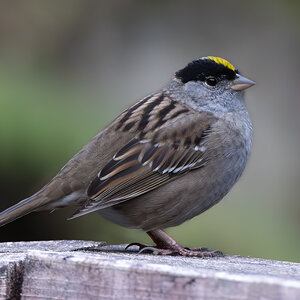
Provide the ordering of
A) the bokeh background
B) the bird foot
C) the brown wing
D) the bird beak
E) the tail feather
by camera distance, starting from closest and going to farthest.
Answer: the bird foot
the tail feather
the brown wing
the bird beak
the bokeh background

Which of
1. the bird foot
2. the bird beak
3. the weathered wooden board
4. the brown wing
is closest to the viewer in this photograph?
the weathered wooden board

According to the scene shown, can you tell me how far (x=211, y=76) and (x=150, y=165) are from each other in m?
0.76

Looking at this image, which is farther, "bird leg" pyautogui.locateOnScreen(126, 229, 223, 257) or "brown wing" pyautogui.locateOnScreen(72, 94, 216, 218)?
"brown wing" pyautogui.locateOnScreen(72, 94, 216, 218)

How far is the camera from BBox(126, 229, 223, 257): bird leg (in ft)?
11.6

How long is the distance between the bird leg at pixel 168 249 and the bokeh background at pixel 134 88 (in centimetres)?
143

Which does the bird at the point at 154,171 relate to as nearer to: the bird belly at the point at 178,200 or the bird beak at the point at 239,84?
the bird belly at the point at 178,200

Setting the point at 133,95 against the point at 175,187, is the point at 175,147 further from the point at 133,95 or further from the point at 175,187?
the point at 133,95

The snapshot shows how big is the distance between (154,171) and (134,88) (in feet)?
15.9

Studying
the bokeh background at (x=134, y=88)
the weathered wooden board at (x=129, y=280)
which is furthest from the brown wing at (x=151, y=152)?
the bokeh background at (x=134, y=88)

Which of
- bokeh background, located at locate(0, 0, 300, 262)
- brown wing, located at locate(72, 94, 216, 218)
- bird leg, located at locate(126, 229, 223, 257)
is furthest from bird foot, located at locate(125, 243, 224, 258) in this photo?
bokeh background, located at locate(0, 0, 300, 262)

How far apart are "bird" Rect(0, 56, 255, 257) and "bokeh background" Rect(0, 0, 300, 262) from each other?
1451 millimetres

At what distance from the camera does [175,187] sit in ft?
12.8

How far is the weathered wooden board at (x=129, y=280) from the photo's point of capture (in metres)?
2.15

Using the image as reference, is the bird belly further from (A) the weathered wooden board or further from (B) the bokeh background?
(B) the bokeh background
